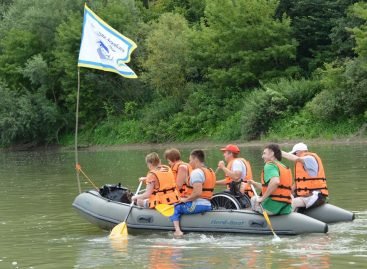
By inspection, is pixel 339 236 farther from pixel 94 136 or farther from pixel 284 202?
pixel 94 136

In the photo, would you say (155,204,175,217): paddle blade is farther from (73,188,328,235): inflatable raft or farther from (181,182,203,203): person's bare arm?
(181,182,203,203): person's bare arm

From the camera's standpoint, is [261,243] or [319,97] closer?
[261,243]

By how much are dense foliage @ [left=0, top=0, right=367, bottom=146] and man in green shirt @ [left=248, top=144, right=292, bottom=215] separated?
856 inches

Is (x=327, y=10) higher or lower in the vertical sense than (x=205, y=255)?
higher

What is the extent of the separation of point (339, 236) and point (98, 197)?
4324 millimetres

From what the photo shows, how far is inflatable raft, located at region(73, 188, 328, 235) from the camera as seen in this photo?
1193cm

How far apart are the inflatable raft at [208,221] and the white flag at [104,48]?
10.7 ft

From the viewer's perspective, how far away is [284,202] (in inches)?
470

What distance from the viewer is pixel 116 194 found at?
46.3ft

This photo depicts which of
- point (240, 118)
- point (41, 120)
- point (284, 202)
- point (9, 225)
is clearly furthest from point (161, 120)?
point (284, 202)

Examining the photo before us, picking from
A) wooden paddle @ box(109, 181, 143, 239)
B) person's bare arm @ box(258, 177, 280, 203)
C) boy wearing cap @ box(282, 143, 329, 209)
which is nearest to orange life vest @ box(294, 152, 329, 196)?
boy wearing cap @ box(282, 143, 329, 209)

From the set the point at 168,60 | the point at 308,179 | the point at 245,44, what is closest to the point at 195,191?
the point at 308,179

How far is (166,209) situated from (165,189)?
1.02 ft

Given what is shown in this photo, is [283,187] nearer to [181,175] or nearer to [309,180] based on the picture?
[309,180]
